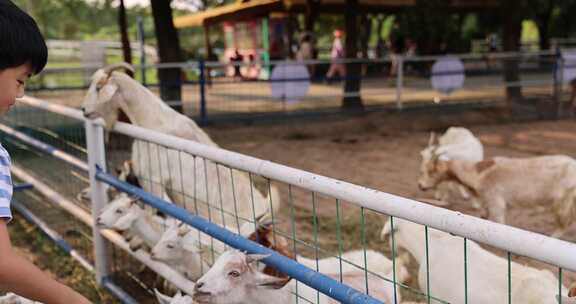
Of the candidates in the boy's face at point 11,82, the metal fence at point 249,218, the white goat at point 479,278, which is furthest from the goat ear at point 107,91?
the boy's face at point 11,82

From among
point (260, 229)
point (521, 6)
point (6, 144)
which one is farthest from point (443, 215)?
point (521, 6)

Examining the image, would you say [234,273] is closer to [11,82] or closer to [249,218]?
[11,82]

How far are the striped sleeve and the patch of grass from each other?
305 centimetres

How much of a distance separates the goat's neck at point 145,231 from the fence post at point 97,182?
37 cm

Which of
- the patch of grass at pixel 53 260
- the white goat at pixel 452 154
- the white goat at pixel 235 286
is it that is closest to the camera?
the white goat at pixel 235 286

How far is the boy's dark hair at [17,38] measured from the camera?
1.43m

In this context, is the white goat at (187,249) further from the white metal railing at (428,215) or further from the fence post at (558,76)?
the fence post at (558,76)

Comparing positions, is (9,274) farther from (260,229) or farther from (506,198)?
(506,198)

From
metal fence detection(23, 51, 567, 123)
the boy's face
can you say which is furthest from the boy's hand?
metal fence detection(23, 51, 567, 123)

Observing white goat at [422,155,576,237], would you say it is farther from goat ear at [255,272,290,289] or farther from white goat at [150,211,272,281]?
goat ear at [255,272,290,289]

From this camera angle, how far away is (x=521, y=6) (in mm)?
14453

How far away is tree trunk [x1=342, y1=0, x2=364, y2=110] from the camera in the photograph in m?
13.2

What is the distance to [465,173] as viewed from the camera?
6.04 metres

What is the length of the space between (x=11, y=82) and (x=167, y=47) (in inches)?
424
